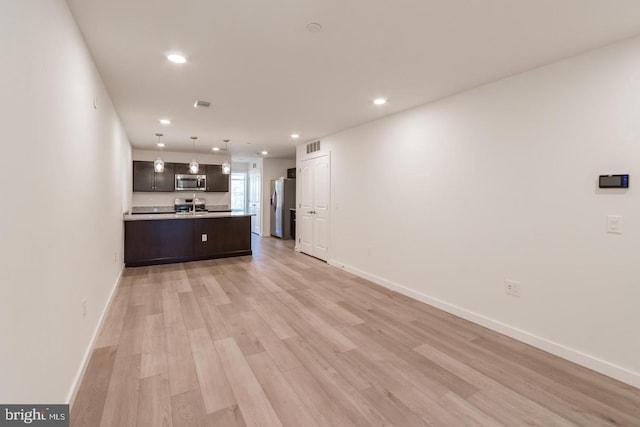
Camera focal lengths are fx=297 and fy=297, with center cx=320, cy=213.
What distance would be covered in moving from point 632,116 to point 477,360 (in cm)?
215

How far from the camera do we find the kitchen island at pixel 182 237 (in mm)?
5242

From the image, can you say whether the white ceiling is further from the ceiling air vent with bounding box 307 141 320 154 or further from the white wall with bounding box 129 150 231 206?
the white wall with bounding box 129 150 231 206

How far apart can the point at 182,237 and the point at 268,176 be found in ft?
13.0

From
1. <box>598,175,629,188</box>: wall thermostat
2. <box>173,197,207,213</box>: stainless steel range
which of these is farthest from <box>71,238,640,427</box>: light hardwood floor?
<box>173,197,207,213</box>: stainless steel range

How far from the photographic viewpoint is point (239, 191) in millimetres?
11172

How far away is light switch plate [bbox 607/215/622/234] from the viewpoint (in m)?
2.22

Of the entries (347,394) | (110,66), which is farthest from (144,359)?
(110,66)

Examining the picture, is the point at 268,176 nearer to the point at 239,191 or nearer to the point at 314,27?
the point at 239,191

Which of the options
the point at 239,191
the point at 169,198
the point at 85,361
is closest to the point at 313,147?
the point at 169,198

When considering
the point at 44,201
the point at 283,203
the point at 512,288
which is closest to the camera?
the point at 44,201

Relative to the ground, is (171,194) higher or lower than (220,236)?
higher

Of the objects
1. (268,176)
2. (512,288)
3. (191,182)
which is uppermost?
(268,176)

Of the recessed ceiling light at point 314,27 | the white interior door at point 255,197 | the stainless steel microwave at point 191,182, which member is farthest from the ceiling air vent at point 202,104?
the white interior door at point 255,197

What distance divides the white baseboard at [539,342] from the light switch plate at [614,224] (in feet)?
3.26
